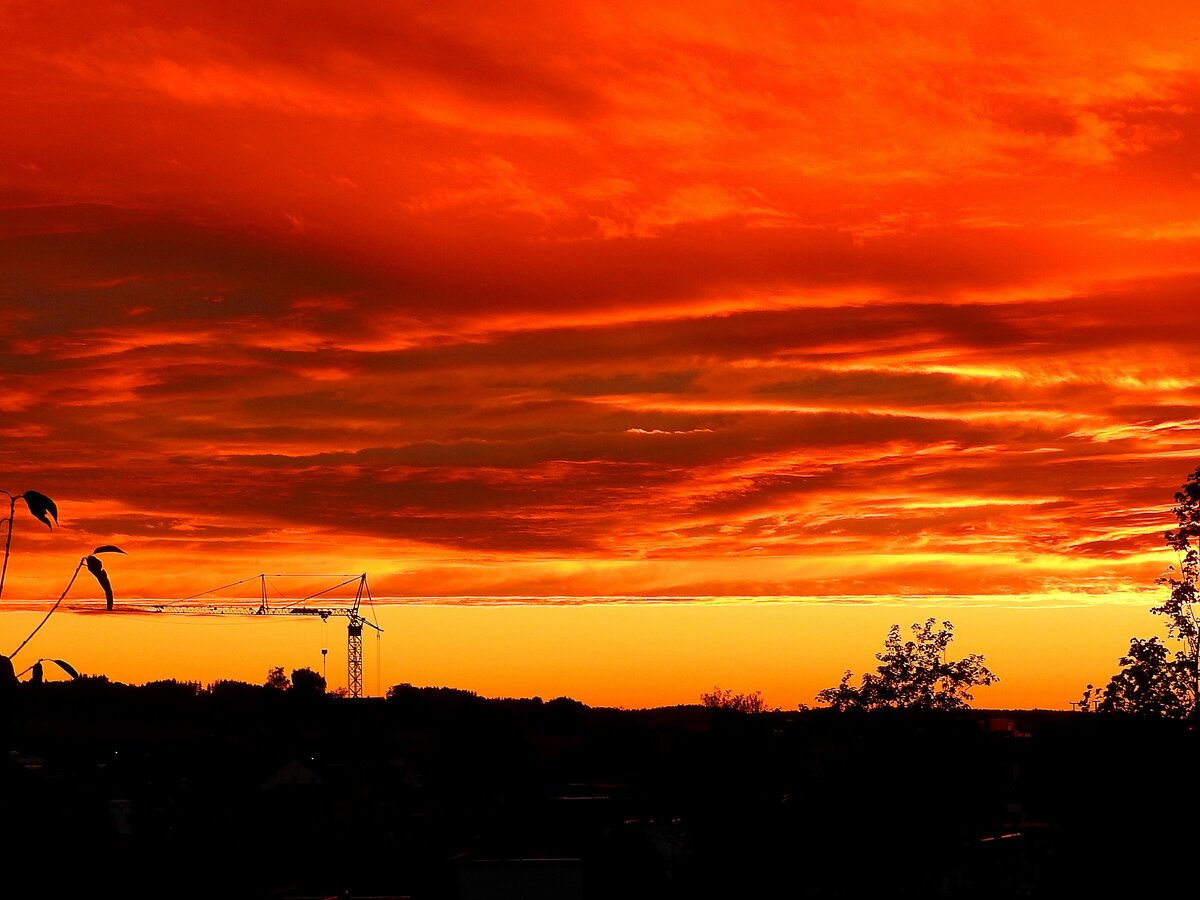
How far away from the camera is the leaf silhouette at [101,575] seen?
6.22m

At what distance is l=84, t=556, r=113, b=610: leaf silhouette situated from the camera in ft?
20.4

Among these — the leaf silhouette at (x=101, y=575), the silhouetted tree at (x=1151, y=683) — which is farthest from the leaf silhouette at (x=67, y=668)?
the silhouetted tree at (x=1151, y=683)

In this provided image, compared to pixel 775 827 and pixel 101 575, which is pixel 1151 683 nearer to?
pixel 775 827

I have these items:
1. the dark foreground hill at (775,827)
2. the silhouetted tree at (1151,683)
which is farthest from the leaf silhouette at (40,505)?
the silhouetted tree at (1151,683)

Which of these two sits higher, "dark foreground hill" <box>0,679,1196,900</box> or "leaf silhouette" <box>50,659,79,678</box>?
"leaf silhouette" <box>50,659,79,678</box>

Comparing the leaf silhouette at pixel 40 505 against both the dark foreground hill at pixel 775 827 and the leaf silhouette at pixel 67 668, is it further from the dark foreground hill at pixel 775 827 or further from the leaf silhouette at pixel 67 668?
the dark foreground hill at pixel 775 827

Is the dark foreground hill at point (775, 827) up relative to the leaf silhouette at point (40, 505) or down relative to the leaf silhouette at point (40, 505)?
down

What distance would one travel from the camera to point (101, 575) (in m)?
6.39

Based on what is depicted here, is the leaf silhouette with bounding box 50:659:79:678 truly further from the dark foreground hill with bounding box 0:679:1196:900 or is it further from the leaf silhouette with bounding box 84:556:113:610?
the dark foreground hill with bounding box 0:679:1196:900

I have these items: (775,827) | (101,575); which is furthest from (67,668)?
(775,827)

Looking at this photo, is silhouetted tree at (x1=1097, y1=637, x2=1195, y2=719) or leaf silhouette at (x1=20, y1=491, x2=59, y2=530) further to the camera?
silhouetted tree at (x1=1097, y1=637, x2=1195, y2=719)

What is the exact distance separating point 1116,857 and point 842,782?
9.91 meters

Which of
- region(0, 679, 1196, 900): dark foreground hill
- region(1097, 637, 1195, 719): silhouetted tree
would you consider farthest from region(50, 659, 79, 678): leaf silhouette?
region(1097, 637, 1195, 719): silhouetted tree

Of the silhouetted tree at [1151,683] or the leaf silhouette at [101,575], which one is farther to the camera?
the silhouetted tree at [1151,683]
